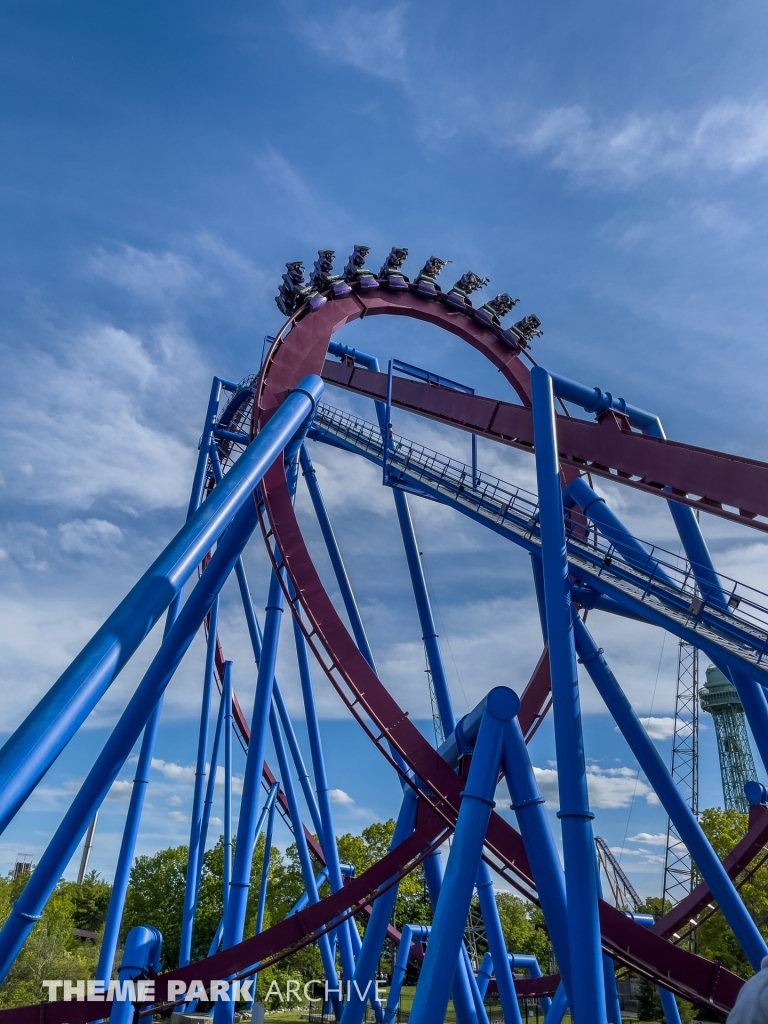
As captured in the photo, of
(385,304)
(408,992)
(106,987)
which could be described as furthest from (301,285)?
(408,992)

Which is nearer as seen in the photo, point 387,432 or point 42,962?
point 387,432

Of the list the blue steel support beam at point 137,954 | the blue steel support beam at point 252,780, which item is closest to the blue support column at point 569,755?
the blue steel support beam at point 252,780

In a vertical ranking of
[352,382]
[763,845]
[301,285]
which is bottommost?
[763,845]

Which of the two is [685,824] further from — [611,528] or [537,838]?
[611,528]

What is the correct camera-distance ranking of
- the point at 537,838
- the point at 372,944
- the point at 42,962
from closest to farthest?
1. the point at 537,838
2. the point at 372,944
3. the point at 42,962

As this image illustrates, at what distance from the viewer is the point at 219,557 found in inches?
391

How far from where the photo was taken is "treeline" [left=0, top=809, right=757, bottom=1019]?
20250 mm

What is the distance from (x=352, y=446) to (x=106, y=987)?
8954 mm

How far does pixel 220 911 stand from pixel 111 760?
25.3 meters

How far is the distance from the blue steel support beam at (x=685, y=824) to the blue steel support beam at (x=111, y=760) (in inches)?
195

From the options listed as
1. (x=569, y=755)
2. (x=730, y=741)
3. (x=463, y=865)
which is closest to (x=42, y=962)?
(x=463, y=865)

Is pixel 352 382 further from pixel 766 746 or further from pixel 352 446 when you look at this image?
pixel 766 746

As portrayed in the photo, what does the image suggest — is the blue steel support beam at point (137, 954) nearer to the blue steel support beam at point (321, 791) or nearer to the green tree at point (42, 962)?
the blue steel support beam at point (321, 791)

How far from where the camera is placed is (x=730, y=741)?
51.0 meters
